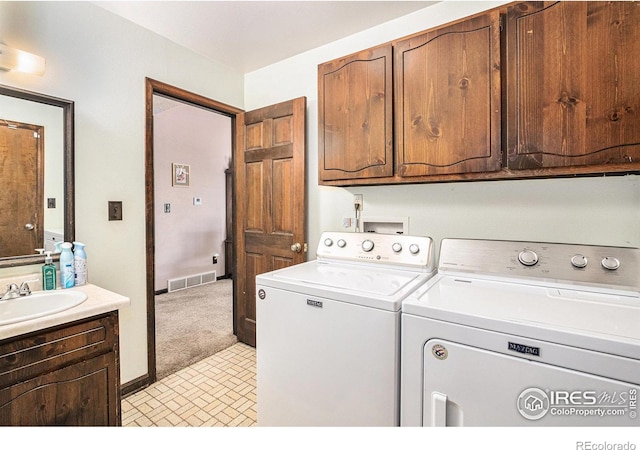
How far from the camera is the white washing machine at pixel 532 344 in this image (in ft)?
2.91

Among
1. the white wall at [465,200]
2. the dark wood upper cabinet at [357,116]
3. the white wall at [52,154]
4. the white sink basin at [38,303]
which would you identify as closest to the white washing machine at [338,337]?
the white wall at [465,200]

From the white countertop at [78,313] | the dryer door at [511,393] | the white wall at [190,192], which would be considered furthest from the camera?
the white wall at [190,192]

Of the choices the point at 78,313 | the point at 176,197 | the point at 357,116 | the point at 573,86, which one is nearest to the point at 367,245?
the point at 357,116

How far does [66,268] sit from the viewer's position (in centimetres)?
163

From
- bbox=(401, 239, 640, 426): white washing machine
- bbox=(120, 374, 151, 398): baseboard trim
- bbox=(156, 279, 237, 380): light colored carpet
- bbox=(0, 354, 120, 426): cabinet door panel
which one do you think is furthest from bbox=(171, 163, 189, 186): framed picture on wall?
bbox=(401, 239, 640, 426): white washing machine

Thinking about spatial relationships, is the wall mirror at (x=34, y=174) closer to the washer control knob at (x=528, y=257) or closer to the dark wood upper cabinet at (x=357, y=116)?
the dark wood upper cabinet at (x=357, y=116)

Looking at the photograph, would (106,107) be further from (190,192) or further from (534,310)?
(190,192)

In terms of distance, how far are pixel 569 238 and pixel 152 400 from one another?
2.60 metres

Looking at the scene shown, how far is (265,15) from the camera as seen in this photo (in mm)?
1970

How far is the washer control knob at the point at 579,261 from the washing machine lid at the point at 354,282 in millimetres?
608

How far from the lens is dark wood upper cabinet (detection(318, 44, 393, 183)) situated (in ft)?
5.68

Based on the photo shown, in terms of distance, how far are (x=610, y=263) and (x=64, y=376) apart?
2306 millimetres

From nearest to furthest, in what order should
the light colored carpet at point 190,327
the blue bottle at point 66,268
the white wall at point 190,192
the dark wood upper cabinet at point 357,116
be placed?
the blue bottle at point 66,268, the dark wood upper cabinet at point 357,116, the light colored carpet at point 190,327, the white wall at point 190,192
